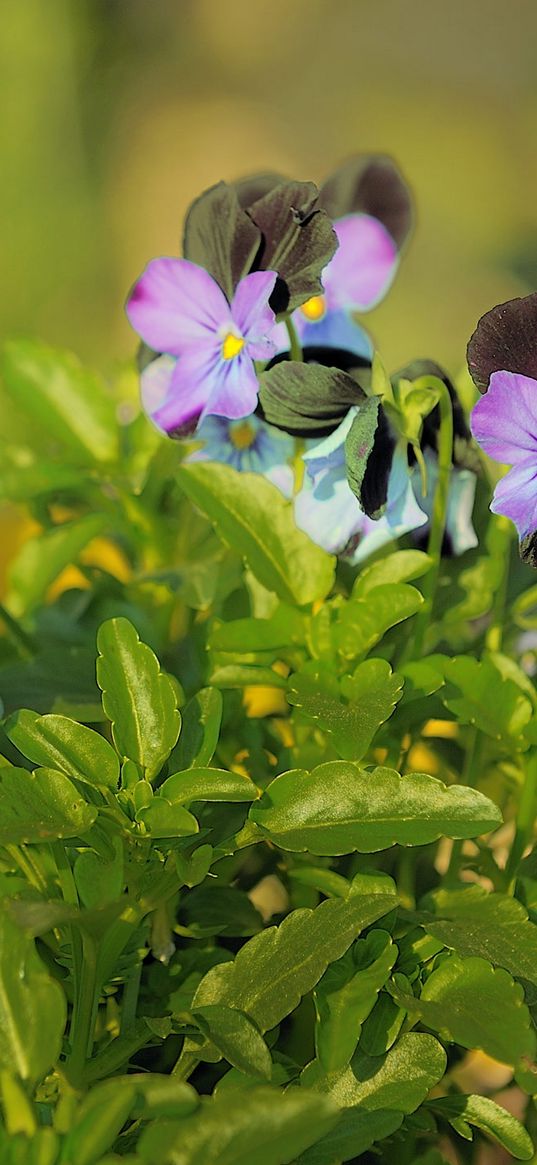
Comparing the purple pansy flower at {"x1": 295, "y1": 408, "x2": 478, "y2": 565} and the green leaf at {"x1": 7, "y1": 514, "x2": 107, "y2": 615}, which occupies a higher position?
the purple pansy flower at {"x1": 295, "y1": 408, "x2": 478, "y2": 565}

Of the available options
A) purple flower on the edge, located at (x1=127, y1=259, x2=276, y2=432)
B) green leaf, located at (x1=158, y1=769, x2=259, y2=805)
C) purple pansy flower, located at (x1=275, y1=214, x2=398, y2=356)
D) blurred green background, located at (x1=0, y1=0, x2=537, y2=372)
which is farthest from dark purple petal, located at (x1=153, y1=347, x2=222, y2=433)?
blurred green background, located at (x1=0, y1=0, x2=537, y2=372)

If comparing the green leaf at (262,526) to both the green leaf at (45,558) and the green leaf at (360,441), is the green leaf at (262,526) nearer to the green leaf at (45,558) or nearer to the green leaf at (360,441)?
the green leaf at (360,441)

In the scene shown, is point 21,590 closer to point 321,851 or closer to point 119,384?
point 119,384

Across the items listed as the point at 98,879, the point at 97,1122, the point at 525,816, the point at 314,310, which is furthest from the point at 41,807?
the point at 314,310

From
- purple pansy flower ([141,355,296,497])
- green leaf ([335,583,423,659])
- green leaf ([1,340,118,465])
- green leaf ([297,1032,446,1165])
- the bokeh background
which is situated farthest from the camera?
the bokeh background

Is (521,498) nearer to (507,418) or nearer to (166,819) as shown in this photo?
(507,418)

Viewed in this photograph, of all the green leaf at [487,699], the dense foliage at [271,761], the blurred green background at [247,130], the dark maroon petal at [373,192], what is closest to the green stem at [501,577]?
the dense foliage at [271,761]

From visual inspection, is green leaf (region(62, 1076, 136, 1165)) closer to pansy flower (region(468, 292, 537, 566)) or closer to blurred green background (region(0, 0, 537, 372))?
pansy flower (region(468, 292, 537, 566))
